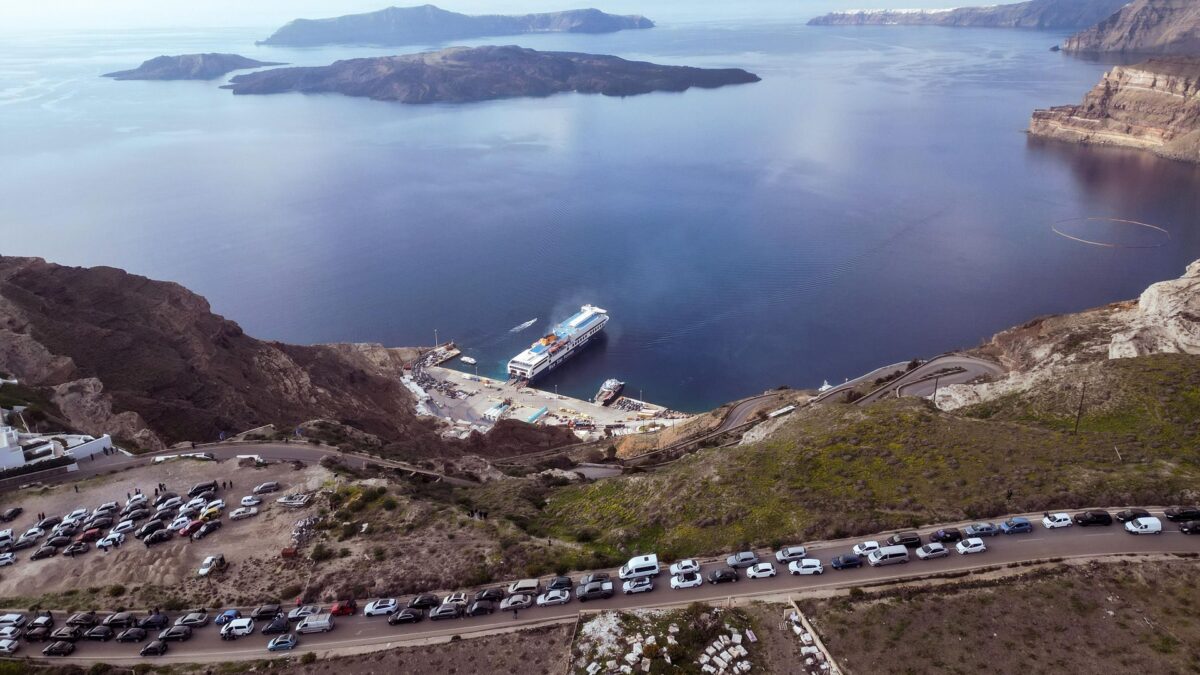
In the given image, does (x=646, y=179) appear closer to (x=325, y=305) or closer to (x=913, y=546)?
(x=325, y=305)

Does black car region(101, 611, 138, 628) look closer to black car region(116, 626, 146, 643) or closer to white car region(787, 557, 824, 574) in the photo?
black car region(116, 626, 146, 643)

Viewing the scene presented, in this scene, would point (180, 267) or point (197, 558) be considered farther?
point (180, 267)

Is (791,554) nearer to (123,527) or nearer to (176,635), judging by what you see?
(176,635)

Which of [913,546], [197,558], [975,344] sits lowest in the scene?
[975,344]

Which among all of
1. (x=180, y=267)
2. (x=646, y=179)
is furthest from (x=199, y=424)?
(x=646, y=179)

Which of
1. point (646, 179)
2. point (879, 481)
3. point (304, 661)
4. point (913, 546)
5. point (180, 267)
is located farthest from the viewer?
point (646, 179)

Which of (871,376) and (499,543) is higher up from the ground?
(499,543)

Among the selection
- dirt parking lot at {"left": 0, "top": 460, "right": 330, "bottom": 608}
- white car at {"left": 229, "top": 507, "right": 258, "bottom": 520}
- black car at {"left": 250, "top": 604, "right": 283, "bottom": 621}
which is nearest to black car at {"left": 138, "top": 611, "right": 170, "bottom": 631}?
dirt parking lot at {"left": 0, "top": 460, "right": 330, "bottom": 608}
